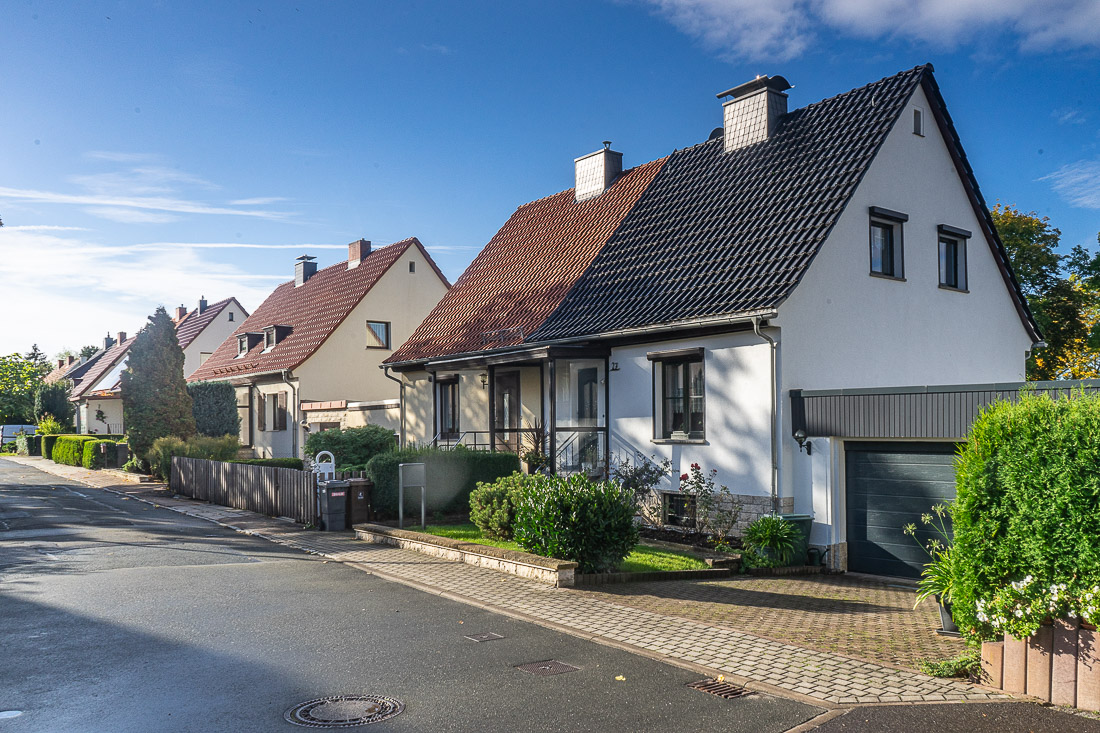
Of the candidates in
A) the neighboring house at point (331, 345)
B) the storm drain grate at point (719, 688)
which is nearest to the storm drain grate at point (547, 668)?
the storm drain grate at point (719, 688)

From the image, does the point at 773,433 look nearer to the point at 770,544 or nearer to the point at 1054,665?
the point at 770,544

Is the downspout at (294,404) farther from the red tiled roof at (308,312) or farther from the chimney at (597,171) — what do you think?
the chimney at (597,171)

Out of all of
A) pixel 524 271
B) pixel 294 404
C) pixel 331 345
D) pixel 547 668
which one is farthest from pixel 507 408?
pixel 547 668

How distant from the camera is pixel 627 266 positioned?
63.0 feet

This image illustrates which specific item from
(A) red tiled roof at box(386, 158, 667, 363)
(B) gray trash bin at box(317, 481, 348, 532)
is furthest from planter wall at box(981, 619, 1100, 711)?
(A) red tiled roof at box(386, 158, 667, 363)

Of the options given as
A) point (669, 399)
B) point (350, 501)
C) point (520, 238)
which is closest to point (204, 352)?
point (520, 238)

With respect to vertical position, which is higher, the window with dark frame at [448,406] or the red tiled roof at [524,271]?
the red tiled roof at [524,271]

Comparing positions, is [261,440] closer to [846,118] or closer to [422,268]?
[422,268]

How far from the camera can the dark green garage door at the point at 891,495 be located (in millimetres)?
12656

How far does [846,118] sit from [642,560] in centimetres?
984

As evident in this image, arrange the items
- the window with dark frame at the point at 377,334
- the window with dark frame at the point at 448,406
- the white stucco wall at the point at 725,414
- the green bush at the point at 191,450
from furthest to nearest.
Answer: the window with dark frame at the point at 377,334, the green bush at the point at 191,450, the window with dark frame at the point at 448,406, the white stucco wall at the point at 725,414

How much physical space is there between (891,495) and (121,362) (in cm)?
5128

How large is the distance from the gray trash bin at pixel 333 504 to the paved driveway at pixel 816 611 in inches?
294

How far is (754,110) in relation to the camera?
19.1 metres
